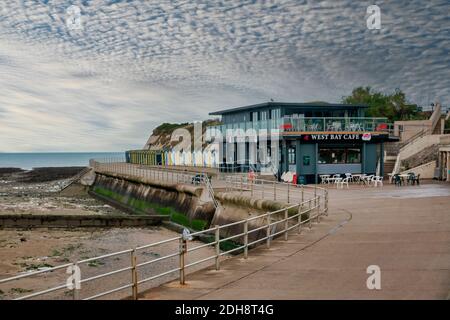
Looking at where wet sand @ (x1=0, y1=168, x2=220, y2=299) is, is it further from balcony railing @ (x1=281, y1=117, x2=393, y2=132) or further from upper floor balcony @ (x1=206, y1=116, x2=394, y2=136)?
balcony railing @ (x1=281, y1=117, x2=393, y2=132)

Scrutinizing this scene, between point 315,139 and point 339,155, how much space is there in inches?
124

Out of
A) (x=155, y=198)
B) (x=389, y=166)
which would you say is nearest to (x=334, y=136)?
(x=389, y=166)

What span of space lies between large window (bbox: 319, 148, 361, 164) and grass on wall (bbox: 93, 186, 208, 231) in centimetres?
1136

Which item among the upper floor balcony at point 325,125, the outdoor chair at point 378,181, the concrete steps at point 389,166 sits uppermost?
the upper floor balcony at point 325,125

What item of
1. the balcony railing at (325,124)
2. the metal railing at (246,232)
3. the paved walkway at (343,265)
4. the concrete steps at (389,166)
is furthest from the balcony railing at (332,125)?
the paved walkway at (343,265)

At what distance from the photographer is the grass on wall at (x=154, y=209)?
26.7m

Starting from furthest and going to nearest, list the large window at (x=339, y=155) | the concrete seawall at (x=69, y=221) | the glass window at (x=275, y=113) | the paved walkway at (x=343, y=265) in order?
1. the glass window at (x=275, y=113)
2. the large window at (x=339, y=155)
3. the concrete seawall at (x=69, y=221)
4. the paved walkway at (x=343, y=265)

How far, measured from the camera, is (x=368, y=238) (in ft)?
43.8

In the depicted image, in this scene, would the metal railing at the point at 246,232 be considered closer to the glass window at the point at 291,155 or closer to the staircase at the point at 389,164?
the glass window at the point at 291,155

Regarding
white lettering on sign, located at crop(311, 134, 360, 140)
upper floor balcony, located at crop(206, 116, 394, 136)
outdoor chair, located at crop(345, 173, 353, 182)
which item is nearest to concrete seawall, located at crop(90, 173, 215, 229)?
upper floor balcony, located at crop(206, 116, 394, 136)

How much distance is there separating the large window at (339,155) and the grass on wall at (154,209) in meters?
11.4

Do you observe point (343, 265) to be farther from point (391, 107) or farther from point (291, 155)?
point (391, 107)

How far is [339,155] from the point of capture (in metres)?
34.9
